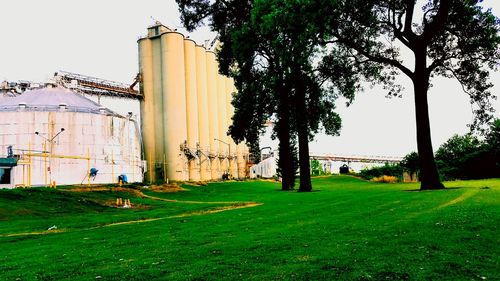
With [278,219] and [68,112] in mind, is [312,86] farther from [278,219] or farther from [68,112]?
[68,112]

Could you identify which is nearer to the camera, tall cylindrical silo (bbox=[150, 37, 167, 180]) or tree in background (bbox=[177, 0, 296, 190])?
tree in background (bbox=[177, 0, 296, 190])

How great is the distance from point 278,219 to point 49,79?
7400cm

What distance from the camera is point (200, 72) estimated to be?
320 ft

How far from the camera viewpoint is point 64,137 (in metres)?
66.8

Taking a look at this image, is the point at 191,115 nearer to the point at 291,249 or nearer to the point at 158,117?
the point at 158,117

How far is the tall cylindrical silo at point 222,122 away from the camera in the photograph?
10412 centimetres

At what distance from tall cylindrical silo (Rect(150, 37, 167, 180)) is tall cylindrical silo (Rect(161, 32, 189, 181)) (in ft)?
3.54

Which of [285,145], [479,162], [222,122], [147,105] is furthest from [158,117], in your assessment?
[479,162]

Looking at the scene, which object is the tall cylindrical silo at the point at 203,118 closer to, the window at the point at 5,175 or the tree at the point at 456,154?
the tree at the point at 456,154

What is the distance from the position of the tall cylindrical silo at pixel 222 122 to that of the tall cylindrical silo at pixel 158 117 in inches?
696

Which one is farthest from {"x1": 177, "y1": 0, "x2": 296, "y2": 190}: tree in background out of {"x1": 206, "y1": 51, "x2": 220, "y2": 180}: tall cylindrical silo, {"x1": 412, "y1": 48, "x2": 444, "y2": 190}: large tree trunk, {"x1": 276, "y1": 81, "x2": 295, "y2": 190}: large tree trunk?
{"x1": 206, "y1": 51, "x2": 220, "y2": 180}: tall cylindrical silo

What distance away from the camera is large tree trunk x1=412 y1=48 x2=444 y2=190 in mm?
26250

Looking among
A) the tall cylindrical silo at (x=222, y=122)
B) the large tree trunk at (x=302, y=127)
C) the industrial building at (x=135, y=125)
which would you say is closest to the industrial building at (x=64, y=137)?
the industrial building at (x=135, y=125)

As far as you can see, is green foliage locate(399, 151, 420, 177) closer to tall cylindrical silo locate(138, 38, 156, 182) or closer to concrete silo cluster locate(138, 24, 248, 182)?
concrete silo cluster locate(138, 24, 248, 182)
